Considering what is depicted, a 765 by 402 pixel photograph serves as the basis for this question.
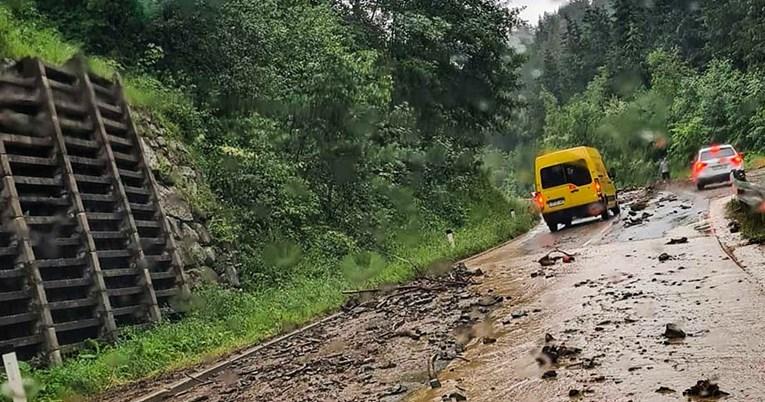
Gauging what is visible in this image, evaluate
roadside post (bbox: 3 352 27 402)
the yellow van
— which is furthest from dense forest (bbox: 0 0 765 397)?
the yellow van

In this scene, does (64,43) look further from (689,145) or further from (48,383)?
(689,145)

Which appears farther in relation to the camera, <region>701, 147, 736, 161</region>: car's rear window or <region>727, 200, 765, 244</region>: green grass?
<region>701, 147, 736, 161</region>: car's rear window

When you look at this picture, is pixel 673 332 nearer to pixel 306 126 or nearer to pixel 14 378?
pixel 14 378

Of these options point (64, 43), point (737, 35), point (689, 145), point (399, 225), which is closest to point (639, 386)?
point (64, 43)

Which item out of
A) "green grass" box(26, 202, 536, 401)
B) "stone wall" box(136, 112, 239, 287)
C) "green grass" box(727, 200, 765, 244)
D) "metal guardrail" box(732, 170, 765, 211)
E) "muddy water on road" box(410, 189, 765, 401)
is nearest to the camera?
"muddy water on road" box(410, 189, 765, 401)

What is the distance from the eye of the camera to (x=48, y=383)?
9531 millimetres

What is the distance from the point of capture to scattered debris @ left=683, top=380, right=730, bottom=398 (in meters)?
5.63

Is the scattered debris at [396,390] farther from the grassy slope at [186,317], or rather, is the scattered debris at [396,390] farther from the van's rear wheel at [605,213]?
the van's rear wheel at [605,213]

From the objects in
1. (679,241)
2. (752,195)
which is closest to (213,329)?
(679,241)

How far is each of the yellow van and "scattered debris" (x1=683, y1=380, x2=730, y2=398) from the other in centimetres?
1519

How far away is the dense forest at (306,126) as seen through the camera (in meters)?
14.3

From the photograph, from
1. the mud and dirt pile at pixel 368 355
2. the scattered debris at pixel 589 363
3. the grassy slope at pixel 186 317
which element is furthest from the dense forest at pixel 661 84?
the scattered debris at pixel 589 363

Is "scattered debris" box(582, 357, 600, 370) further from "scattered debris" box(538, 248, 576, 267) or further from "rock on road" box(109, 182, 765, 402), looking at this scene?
"scattered debris" box(538, 248, 576, 267)

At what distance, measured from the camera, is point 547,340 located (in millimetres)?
8242
